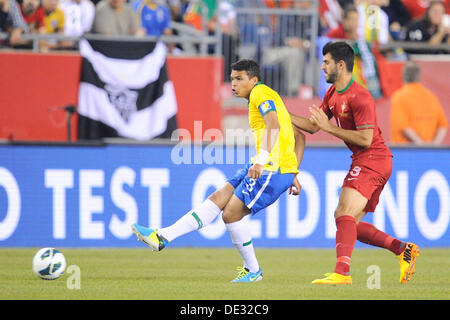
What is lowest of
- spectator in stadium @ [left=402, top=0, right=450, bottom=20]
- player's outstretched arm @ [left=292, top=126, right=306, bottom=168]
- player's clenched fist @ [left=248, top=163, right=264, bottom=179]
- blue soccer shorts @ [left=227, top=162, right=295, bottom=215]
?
blue soccer shorts @ [left=227, top=162, right=295, bottom=215]

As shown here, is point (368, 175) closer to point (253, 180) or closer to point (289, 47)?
point (253, 180)

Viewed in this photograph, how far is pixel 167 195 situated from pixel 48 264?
4950 millimetres

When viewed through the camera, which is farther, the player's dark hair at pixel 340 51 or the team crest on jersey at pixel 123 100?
the team crest on jersey at pixel 123 100

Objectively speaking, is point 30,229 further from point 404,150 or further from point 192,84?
point 404,150

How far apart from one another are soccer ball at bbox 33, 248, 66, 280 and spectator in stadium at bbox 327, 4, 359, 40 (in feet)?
29.9

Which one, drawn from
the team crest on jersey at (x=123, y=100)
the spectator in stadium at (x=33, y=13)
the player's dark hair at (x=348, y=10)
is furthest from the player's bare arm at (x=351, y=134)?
the spectator in stadium at (x=33, y=13)

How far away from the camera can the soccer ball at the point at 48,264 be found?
9031 millimetres

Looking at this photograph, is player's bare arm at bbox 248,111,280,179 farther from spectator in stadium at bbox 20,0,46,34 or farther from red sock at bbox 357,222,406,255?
spectator in stadium at bbox 20,0,46,34

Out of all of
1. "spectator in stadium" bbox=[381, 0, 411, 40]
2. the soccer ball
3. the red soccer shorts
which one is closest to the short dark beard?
the red soccer shorts

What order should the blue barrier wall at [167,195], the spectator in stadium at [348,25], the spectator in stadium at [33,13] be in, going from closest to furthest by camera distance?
1. the blue barrier wall at [167,195]
2. the spectator in stadium at [33,13]
3. the spectator in stadium at [348,25]

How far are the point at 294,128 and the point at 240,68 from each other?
90 cm

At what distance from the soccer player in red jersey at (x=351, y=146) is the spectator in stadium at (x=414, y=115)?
679 centimetres

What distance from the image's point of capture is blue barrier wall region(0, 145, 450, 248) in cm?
1345

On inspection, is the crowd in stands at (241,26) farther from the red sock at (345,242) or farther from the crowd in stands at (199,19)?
the red sock at (345,242)
